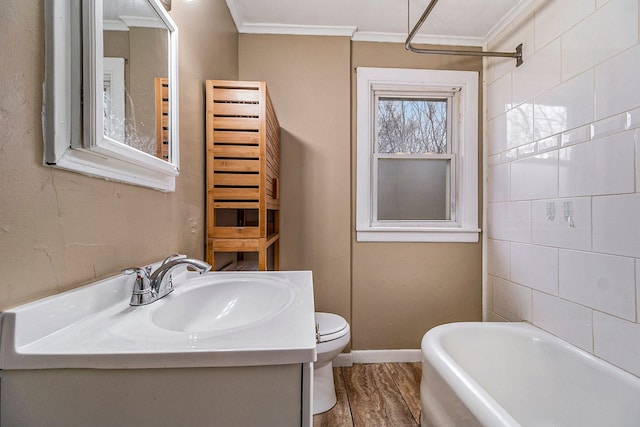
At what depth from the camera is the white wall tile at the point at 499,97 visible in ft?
5.93

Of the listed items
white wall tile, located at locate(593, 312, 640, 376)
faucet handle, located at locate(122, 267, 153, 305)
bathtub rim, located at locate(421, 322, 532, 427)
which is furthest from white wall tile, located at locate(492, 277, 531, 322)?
Result: faucet handle, located at locate(122, 267, 153, 305)

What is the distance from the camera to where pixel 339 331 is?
60.3 inches

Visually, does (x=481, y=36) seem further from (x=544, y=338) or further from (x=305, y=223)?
(x=544, y=338)

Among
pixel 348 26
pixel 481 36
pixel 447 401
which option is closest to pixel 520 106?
pixel 481 36

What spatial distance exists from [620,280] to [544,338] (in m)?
0.46

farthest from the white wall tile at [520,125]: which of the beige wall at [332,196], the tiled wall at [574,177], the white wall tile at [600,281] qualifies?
the beige wall at [332,196]

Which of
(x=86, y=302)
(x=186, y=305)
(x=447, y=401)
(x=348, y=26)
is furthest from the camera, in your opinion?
(x=348, y=26)

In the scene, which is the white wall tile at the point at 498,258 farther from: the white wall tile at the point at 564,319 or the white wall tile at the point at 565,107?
the white wall tile at the point at 565,107

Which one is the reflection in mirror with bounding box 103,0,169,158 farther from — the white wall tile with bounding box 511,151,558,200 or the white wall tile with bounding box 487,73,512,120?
the white wall tile with bounding box 487,73,512,120

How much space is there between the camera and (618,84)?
1.13m

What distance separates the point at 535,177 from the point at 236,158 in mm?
1584

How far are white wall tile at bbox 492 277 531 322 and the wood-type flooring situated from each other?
671 millimetres

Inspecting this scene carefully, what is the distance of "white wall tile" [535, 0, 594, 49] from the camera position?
1.30m

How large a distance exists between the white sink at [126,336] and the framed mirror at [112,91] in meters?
0.28
